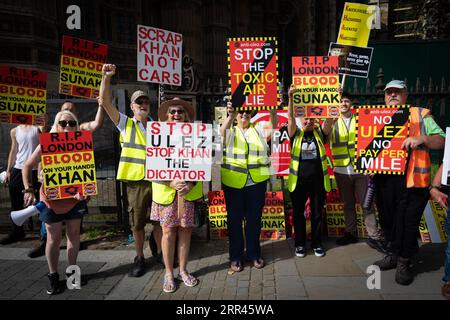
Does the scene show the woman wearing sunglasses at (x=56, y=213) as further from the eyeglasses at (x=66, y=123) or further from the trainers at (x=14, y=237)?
the trainers at (x=14, y=237)

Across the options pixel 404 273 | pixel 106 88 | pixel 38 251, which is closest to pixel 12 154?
pixel 38 251

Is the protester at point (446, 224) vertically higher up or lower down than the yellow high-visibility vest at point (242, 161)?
lower down

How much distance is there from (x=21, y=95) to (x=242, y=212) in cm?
336

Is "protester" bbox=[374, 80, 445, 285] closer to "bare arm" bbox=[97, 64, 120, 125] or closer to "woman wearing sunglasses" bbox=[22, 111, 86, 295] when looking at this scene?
"bare arm" bbox=[97, 64, 120, 125]

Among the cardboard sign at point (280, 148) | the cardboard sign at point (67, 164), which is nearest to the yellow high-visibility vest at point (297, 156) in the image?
the cardboard sign at point (280, 148)

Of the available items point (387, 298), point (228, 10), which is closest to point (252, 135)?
point (387, 298)

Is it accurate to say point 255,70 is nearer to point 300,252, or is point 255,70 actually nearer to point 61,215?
point 300,252

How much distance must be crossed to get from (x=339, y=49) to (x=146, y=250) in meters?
4.67

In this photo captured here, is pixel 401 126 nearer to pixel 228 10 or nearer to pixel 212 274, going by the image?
pixel 212 274

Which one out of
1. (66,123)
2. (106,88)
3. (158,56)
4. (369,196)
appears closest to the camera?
(106,88)

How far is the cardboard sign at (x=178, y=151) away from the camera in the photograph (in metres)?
3.84

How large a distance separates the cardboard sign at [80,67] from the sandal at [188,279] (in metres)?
2.82

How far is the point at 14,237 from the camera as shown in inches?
220

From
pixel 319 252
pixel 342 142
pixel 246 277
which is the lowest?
pixel 246 277
